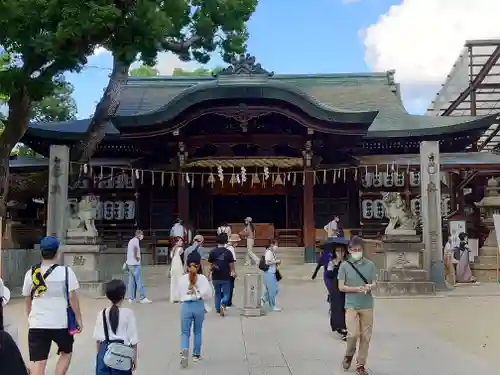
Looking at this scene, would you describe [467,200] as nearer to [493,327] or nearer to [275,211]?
[275,211]

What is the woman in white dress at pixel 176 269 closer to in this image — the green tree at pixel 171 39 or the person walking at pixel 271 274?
the person walking at pixel 271 274

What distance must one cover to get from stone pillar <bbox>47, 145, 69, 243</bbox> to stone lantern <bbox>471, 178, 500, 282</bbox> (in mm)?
11961

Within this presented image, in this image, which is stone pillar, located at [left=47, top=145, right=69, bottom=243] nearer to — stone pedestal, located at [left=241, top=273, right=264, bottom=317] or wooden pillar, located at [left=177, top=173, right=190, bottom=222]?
wooden pillar, located at [left=177, top=173, right=190, bottom=222]

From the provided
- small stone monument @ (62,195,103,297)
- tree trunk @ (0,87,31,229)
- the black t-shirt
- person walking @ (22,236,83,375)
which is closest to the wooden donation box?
small stone monument @ (62,195,103,297)

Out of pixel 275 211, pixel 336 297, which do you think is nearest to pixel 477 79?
pixel 275 211

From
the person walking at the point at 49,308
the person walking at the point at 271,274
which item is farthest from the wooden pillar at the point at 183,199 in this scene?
the person walking at the point at 49,308

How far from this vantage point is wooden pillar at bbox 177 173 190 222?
2042 centimetres

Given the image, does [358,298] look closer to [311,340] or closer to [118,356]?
[311,340]

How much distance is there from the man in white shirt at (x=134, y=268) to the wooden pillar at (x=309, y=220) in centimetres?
798

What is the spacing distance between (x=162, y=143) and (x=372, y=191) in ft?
27.4

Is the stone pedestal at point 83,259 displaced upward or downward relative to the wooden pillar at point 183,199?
downward

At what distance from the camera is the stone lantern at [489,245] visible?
16.4m

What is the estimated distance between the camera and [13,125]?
1410cm

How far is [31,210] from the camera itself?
2134 centimetres
